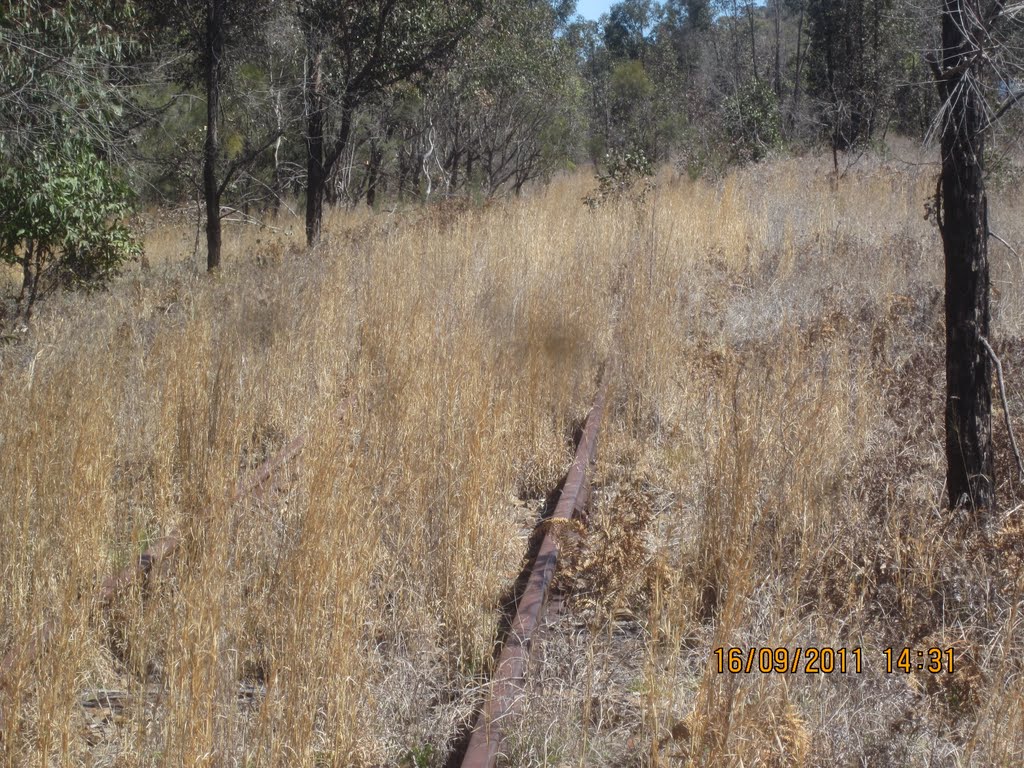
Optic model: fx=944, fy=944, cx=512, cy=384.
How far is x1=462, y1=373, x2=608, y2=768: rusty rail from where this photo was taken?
285cm

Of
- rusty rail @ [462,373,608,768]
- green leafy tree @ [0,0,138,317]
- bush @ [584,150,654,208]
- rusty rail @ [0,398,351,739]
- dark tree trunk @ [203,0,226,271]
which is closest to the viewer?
rusty rail @ [0,398,351,739]

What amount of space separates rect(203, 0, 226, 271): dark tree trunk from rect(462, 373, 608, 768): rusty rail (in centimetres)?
858

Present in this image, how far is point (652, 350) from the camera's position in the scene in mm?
6844

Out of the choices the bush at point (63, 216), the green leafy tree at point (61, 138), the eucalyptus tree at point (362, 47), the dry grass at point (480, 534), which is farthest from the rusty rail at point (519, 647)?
the eucalyptus tree at point (362, 47)

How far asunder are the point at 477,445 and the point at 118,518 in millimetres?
1687

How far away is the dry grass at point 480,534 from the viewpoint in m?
2.89

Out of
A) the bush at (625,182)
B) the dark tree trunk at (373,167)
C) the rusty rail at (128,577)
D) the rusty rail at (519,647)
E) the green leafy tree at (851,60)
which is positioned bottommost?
the rusty rail at (519,647)

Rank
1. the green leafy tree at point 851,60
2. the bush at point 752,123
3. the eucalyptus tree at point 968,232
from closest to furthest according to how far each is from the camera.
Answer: the eucalyptus tree at point 968,232
the bush at point 752,123
the green leafy tree at point 851,60

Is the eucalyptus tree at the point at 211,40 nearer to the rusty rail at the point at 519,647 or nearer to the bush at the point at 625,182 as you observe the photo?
the bush at the point at 625,182

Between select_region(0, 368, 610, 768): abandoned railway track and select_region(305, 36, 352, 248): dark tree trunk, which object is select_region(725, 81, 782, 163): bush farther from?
select_region(0, 368, 610, 768): abandoned railway track

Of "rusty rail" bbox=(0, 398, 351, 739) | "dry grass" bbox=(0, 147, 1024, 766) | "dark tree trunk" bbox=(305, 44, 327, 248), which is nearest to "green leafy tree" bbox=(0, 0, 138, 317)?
"dry grass" bbox=(0, 147, 1024, 766)

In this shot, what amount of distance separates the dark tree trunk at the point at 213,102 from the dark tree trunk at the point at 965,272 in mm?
9748

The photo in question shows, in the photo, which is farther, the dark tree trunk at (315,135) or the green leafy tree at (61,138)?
the dark tree trunk at (315,135)

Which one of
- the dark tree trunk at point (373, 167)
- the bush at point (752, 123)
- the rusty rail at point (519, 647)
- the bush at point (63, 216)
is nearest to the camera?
the rusty rail at point (519, 647)
